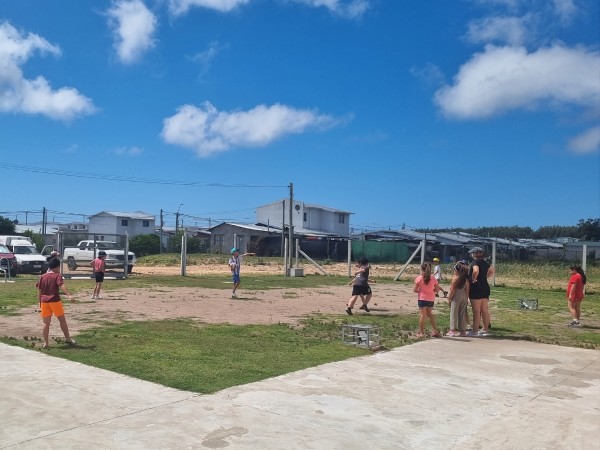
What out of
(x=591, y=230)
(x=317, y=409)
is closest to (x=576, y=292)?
(x=317, y=409)

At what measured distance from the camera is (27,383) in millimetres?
6941

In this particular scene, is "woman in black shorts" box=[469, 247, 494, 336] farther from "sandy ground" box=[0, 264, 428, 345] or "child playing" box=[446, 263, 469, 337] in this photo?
"sandy ground" box=[0, 264, 428, 345]

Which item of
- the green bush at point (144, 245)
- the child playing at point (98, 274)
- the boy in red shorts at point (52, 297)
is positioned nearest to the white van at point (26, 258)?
the child playing at point (98, 274)

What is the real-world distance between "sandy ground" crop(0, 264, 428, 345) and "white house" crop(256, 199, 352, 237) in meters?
49.6

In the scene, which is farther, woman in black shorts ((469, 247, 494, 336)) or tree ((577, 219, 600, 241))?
tree ((577, 219, 600, 241))

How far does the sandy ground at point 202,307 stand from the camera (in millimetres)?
12044

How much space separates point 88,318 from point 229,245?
52.6 metres

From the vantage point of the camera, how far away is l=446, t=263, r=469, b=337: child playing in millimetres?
11492

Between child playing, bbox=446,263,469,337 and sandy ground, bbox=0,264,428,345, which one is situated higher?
child playing, bbox=446,263,469,337

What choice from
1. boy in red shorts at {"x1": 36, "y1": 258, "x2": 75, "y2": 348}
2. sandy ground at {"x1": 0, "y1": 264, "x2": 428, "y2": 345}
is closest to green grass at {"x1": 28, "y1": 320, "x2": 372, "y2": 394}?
boy in red shorts at {"x1": 36, "y1": 258, "x2": 75, "y2": 348}

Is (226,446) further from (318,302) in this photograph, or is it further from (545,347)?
(318,302)

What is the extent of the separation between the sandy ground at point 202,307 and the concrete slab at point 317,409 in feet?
10.7

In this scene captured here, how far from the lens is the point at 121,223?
74375 mm

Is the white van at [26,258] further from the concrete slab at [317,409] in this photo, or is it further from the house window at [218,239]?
the house window at [218,239]
